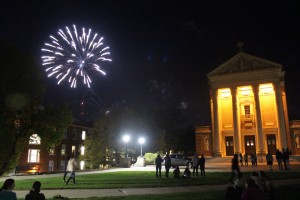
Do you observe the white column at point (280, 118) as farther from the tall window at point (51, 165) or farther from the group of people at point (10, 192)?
the group of people at point (10, 192)

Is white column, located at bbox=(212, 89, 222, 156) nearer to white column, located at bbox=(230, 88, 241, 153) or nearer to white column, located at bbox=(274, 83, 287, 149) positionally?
white column, located at bbox=(230, 88, 241, 153)

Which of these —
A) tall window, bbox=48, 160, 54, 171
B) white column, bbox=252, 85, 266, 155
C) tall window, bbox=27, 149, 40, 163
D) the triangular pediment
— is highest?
the triangular pediment

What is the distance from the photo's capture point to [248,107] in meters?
51.9

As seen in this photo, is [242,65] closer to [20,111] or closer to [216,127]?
[216,127]

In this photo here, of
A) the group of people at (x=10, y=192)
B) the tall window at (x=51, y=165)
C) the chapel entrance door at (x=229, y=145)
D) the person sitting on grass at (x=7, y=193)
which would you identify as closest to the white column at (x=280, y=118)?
the chapel entrance door at (x=229, y=145)

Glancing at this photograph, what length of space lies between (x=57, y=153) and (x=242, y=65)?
3565 centimetres

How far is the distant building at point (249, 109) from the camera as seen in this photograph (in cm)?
4631

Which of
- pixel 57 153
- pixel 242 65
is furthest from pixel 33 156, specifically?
pixel 242 65

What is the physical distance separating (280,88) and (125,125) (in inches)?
1090

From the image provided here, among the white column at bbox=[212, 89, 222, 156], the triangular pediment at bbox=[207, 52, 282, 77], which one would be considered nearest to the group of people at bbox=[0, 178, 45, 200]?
the white column at bbox=[212, 89, 222, 156]

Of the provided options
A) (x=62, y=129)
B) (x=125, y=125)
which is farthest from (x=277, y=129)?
(x=62, y=129)

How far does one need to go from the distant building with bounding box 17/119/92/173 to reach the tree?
1084 inches

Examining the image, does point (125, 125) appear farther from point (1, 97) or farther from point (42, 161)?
point (1, 97)

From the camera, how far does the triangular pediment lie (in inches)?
1870
